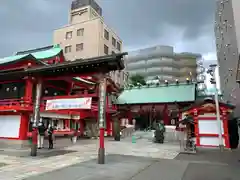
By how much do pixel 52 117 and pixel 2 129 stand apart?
14.1ft

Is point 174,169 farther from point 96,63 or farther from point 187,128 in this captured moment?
point 187,128

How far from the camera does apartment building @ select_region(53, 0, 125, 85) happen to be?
45281 millimetres

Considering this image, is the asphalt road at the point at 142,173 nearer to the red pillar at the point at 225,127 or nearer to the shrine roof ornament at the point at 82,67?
the shrine roof ornament at the point at 82,67

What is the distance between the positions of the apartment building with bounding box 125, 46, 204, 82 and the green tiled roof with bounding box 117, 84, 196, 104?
3381cm

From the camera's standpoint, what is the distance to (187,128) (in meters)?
15.5

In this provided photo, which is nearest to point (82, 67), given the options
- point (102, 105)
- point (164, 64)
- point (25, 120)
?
point (102, 105)

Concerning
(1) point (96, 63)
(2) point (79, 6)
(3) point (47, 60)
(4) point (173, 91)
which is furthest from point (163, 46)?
(1) point (96, 63)

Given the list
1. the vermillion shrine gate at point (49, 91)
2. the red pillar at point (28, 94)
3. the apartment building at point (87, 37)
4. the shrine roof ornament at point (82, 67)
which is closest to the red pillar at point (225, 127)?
the vermillion shrine gate at point (49, 91)

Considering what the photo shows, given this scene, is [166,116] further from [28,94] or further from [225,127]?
[28,94]

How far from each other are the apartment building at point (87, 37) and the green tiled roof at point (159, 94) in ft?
36.2

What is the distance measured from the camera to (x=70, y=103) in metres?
11.8

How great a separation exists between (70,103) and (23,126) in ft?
24.2

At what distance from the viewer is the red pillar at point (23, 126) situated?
54.4 feet

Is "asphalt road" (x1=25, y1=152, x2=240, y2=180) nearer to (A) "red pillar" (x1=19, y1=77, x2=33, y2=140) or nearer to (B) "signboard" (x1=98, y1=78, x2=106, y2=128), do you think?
(B) "signboard" (x1=98, y1=78, x2=106, y2=128)
